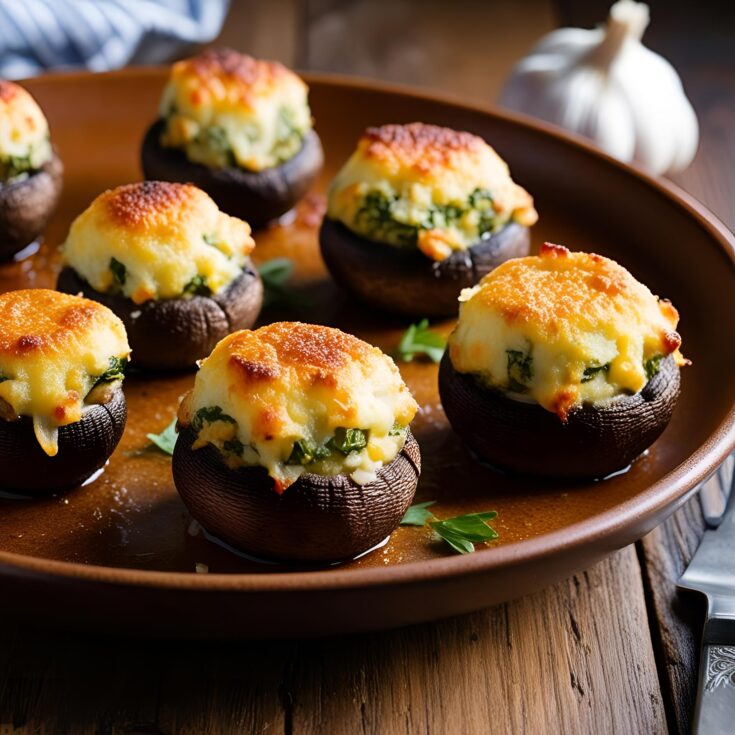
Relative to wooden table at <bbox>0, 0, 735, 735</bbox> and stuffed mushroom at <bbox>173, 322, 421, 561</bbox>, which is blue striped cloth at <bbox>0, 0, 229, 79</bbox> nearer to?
stuffed mushroom at <bbox>173, 322, 421, 561</bbox>

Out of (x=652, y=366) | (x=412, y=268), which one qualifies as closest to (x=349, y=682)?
(x=652, y=366)

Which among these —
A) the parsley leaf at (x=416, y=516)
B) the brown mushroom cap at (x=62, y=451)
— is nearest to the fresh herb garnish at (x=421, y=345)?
the parsley leaf at (x=416, y=516)

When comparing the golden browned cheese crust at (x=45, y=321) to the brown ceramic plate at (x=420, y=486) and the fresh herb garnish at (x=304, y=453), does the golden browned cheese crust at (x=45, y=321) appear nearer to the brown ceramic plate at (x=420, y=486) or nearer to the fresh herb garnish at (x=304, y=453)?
the brown ceramic plate at (x=420, y=486)

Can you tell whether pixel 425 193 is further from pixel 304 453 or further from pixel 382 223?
pixel 304 453

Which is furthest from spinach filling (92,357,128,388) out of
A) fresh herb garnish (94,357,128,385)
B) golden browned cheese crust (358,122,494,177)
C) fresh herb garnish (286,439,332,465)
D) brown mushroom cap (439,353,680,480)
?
golden browned cheese crust (358,122,494,177)

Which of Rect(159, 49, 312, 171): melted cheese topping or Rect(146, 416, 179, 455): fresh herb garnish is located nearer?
Rect(146, 416, 179, 455): fresh herb garnish
